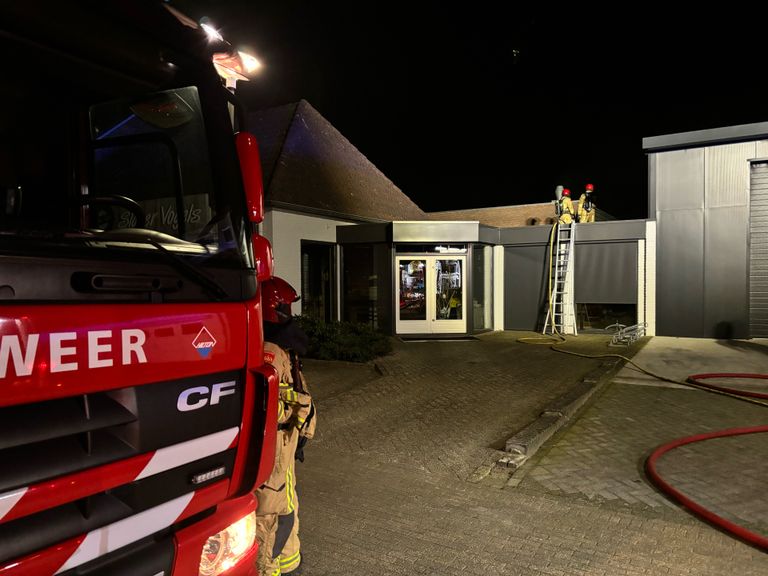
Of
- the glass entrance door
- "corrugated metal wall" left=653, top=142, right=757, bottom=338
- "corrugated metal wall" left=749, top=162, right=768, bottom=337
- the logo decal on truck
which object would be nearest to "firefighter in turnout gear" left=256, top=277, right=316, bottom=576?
the logo decal on truck

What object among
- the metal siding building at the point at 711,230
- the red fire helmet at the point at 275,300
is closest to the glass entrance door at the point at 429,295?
the metal siding building at the point at 711,230

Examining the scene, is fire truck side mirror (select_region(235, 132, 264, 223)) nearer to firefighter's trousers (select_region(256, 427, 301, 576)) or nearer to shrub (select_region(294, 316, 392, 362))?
firefighter's trousers (select_region(256, 427, 301, 576))

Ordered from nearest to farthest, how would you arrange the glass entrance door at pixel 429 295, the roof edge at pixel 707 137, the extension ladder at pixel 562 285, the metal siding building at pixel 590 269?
the roof edge at pixel 707 137, the metal siding building at pixel 590 269, the glass entrance door at pixel 429 295, the extension ladder at pixel 562 285

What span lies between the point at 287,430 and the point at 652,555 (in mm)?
2502

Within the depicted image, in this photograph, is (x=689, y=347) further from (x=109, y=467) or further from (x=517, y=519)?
(x=109, y=467)

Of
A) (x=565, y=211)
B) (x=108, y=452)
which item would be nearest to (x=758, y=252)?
(x=565, y=211)

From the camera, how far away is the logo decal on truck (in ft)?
6.48

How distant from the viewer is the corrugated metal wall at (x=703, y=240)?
13.4 m

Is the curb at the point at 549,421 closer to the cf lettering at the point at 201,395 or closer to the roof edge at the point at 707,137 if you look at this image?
the cf lettering at the point at 201,395

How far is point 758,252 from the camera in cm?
1343

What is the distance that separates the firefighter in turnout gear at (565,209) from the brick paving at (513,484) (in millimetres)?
7748

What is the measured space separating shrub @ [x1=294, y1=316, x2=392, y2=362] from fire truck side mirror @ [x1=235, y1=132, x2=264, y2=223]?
7998 mm

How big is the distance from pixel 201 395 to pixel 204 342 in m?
0.20

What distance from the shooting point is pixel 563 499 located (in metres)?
4.30
